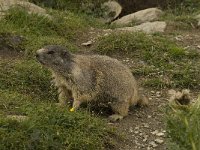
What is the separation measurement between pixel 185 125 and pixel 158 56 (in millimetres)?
4201

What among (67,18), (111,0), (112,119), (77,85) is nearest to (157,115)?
(112,119)

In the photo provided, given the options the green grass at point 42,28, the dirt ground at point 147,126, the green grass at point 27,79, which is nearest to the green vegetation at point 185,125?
the dirt ground at point 147,126

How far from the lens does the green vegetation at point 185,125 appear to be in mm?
4555

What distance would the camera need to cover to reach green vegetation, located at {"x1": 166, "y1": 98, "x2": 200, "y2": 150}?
455 cm

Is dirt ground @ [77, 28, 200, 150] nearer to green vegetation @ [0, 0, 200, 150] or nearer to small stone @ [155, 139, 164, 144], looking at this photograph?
small stone @ [155, 139, 164, 144]

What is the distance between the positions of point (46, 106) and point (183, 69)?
2.72 m

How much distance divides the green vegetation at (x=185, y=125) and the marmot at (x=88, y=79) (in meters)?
2.09

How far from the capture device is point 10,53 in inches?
336

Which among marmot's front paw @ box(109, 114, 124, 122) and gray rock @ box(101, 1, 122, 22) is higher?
gray rock @ box(101, 1, 122, 22)

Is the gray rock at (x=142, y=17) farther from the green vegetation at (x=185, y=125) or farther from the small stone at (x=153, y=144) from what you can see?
the green vegetation at (x=185, y=125)

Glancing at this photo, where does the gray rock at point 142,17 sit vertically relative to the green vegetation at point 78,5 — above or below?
below

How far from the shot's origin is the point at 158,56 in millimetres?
8734

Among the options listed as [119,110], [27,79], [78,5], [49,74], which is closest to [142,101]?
[119,110]

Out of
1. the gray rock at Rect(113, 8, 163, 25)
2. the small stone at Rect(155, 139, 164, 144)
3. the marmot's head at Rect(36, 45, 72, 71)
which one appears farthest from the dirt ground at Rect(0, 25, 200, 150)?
the gray rock at Rect(113, 8, 163, 25)
